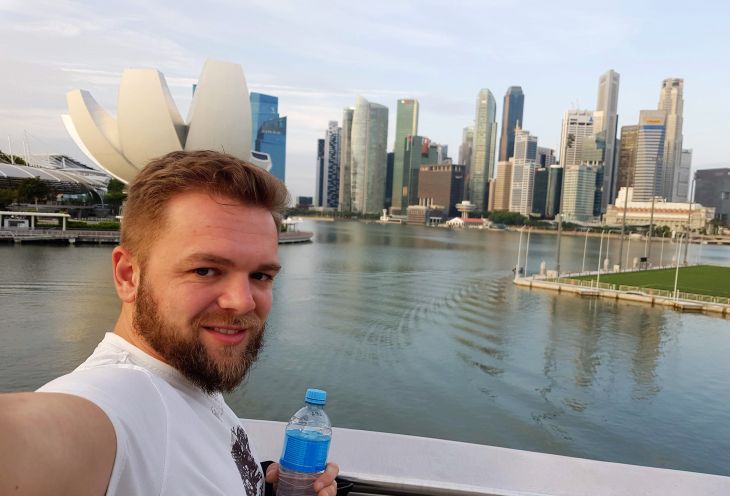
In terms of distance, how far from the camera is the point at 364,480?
119 cm

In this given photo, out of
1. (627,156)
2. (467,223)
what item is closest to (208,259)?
(467,223)

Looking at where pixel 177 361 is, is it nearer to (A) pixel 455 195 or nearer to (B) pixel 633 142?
(A) pixel 455 195

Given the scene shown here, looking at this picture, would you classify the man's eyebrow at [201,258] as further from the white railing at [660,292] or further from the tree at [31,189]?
the tree at [31,189]

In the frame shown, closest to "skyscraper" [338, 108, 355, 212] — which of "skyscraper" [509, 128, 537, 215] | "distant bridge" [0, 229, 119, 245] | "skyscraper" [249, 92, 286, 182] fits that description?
"skyscraper" [249, 92, 286, 182]

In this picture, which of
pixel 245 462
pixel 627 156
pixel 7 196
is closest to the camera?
pixel 245 462

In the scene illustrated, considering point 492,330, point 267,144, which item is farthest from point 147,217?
point 267,144

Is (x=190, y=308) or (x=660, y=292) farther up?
(x=190, y=308)

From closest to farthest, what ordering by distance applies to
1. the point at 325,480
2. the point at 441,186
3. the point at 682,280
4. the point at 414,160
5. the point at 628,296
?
the point at 325,480 → the point at 628,296 → the point at 682,280 → the point at 441,186 → the point at 414,160

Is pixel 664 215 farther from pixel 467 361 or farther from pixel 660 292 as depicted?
pixel 467 361

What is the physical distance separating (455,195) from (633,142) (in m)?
28.9

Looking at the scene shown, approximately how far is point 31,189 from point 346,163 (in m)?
68.1

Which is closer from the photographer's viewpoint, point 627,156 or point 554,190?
point 554,190

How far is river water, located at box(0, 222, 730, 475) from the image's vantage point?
4.71 m

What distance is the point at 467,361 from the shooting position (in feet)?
22.0
